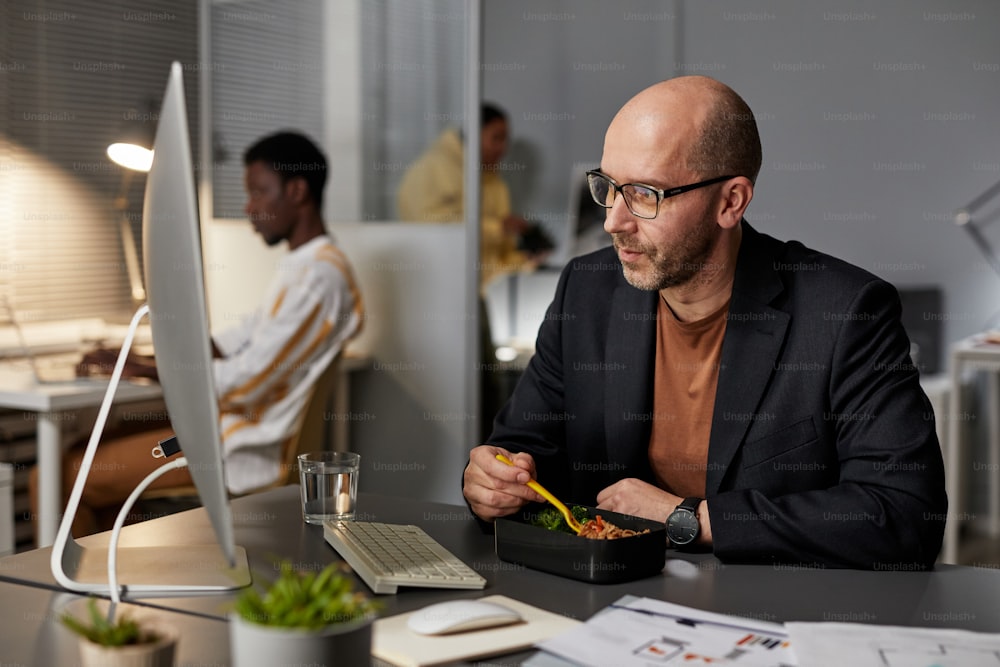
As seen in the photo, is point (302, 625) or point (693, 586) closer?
point (302, 625)

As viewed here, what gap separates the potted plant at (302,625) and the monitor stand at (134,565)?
37 centimetres

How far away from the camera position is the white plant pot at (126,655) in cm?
90

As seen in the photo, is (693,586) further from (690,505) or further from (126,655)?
(126,655)

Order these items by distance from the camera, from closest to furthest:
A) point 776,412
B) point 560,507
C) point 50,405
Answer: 1. point 560,507
2. point 776,412
3. point 50,405

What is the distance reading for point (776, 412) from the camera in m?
1.73

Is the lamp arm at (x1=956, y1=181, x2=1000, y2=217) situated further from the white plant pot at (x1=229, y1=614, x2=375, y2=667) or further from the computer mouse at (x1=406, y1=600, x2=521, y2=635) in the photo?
the white plant pot at (x1=229, y1=614, x2=375, y2=667)

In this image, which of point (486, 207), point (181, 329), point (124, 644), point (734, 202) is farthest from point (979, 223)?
point (124, 644)

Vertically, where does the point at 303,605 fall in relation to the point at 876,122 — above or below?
below

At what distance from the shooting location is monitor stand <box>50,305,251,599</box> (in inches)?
51.6

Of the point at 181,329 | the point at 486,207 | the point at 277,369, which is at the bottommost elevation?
the point at 277,369

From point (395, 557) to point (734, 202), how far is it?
0.92m

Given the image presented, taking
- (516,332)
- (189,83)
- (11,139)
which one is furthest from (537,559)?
(189,83)

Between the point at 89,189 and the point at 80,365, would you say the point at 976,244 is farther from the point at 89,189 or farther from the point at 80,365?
the point at 89,189

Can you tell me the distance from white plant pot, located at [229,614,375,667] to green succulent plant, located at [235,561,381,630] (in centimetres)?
1
